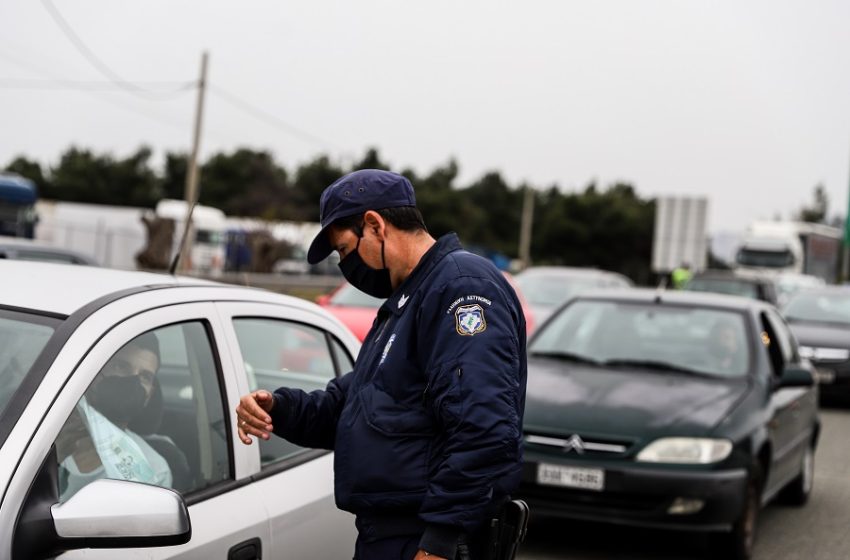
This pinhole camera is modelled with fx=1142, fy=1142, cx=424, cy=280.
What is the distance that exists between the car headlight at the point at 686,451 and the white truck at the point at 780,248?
32.0 meters

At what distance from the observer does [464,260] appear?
2750mm

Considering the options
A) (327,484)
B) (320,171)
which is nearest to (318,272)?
(320,171)

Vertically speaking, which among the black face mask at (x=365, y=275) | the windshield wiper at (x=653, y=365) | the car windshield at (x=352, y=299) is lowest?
the windshield wiper at (x=653, y=365)

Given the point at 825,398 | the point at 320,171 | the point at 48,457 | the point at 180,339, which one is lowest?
the point at 825,398

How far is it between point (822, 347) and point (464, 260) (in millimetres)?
13229

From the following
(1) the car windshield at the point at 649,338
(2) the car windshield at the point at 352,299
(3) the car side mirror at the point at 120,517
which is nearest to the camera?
(3) the car side mirror at the point at 120,517

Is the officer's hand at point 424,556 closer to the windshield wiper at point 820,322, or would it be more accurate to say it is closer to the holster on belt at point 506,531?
the holster on belt at point 506,531

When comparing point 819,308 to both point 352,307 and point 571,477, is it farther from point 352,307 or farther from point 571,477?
point 571,477

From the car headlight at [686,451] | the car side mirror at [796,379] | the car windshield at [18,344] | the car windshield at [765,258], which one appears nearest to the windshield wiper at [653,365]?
the car side mirror at [796,379]

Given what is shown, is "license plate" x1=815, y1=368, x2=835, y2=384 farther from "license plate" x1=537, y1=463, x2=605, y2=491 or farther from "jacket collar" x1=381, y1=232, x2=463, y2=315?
"jacket collar" x1=381, y1=232, x2=463, y2=315

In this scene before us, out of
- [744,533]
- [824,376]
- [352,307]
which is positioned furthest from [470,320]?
[352,307]

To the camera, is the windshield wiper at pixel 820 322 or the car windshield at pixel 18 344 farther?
the windshield wiper at pixel 820 322

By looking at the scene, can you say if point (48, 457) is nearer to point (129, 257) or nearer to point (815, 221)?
point (129, 257)

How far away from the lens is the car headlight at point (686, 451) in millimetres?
6172
